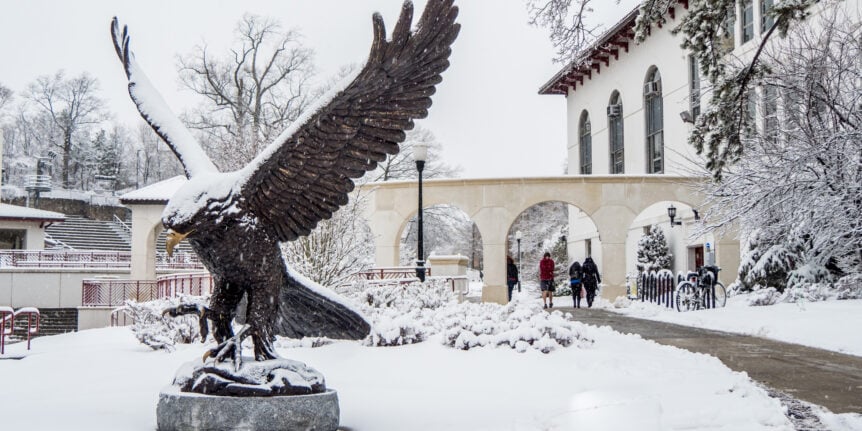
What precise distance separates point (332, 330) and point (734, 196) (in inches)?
504

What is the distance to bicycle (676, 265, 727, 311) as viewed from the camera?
59.5 feet

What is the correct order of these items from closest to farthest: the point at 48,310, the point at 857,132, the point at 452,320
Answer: the point at 452,320, the point at 857,132, the point at 48,310

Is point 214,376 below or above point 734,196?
below

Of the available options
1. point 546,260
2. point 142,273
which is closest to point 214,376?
point 546,260

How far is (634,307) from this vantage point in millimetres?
19969

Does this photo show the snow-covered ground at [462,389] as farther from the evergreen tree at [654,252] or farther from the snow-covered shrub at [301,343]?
the evergreen tree at [654,252]

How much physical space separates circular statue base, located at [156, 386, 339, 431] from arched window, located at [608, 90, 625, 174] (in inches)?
1166

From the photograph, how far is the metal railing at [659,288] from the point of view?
2027 cm

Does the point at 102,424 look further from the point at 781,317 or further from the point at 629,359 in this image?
the point at 781,317

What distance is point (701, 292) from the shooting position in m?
18.4

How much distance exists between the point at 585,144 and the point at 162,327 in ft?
103

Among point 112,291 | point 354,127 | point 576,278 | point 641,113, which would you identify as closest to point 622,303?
point 576,278

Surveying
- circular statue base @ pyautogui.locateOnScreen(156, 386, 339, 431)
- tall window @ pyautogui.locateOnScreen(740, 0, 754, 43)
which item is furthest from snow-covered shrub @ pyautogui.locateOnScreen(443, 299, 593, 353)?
tall window @ pyautogui.locateOnScreen(740, 0, 754, 43)

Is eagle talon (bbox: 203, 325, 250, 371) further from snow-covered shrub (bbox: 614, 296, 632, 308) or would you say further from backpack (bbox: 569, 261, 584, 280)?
snow-covered shrub (bbox: 614, 296, 632, 308)
